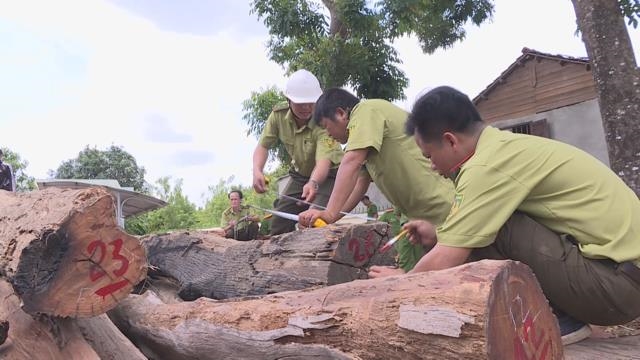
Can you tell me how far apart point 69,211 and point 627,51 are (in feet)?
13.5

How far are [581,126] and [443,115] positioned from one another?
8.98m

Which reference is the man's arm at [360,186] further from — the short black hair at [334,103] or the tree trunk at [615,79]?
the tree trunk at [615,79]

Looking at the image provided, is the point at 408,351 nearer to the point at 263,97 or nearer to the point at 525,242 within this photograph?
the point at 525,242

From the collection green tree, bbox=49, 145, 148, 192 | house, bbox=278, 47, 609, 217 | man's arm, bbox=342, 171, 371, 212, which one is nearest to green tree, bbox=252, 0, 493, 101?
house, bbox=278, 47, 609, 217

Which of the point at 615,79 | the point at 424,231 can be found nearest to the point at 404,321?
the point at 424,231

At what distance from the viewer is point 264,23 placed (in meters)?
10.2

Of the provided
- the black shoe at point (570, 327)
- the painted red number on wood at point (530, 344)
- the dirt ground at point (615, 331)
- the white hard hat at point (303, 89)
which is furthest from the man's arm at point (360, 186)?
the painted red number on wood at point (530, 344)

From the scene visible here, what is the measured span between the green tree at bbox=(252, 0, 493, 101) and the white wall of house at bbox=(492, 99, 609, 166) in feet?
7.22

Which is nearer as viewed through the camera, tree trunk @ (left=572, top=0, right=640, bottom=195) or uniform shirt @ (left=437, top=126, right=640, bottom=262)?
uniform shirt @ (left=437, top=126, right=640, bottom=262)

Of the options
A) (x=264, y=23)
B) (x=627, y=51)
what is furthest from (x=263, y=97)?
(x=627, y=51)

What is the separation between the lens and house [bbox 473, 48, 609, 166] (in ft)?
33.1

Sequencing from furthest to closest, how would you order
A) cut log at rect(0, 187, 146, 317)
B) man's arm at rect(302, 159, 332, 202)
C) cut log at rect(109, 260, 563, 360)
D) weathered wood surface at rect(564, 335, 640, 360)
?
man's arm at rect(302, 159, 332, 202) < cut log at rect(0, 187, 146, 317) < weathered wood surface at rect(564, 335, 640, 360) < cut log at rect(109, 260, 563, 360)

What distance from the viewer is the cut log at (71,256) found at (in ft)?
7.48

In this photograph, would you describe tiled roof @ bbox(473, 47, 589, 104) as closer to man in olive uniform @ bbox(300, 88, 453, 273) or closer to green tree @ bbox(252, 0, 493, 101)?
green tree @ bbox(252, 0, 493, 101)
